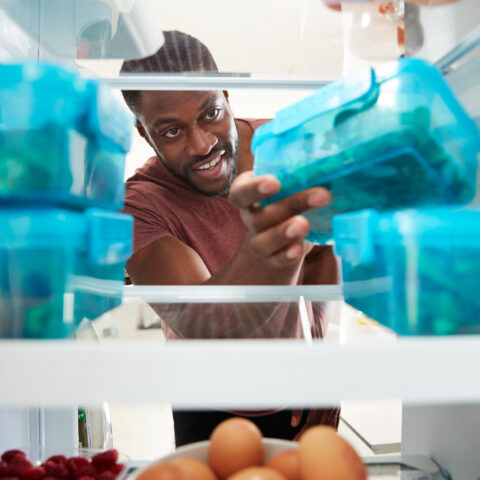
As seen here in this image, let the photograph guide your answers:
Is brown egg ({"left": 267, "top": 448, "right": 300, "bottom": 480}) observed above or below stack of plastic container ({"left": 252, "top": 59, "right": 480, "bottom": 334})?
below

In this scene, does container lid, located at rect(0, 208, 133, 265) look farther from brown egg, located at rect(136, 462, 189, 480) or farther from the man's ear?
the man's ear

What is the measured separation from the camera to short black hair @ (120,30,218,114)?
3.79ft

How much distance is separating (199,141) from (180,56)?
0.71 feet

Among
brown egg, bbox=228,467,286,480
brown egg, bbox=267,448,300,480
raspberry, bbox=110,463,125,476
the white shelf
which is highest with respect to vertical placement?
the white shelf

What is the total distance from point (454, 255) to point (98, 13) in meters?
0.97

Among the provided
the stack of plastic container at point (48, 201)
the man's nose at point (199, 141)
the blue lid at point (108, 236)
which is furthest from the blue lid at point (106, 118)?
the man's nose at point (199, 141)

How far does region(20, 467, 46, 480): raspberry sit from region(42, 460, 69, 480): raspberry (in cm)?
2

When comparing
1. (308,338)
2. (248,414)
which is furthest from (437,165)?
(248,414)

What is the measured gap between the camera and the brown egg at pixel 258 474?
20.2 inches

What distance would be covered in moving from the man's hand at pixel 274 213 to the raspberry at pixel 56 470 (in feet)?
1.48

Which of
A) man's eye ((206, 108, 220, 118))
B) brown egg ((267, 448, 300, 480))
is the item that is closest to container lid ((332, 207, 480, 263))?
brown egg ((267, 448, 300, 480))

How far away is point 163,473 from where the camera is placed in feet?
1.76

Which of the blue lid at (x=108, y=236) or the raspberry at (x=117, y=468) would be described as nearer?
the blue lid at (x=108, y=236)

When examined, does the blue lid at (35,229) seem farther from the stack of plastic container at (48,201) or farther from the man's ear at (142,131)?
the man's ear at (142,131)
